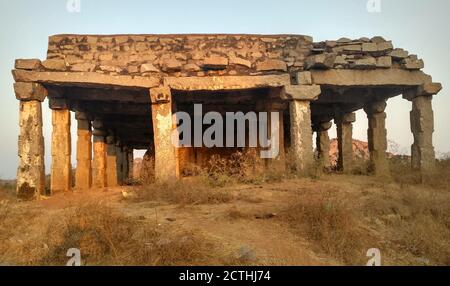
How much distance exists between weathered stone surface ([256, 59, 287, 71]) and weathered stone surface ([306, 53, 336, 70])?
1.97 ft

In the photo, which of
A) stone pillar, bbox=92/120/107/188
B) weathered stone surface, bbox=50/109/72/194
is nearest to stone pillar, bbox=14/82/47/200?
weathered stone surface, bbox=50/109/72/194

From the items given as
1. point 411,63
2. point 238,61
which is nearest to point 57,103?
point 238,61

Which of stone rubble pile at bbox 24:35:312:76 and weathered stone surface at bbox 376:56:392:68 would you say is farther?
weathered stone surface at bbox 376:56:392:68

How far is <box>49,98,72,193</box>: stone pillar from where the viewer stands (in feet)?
32.9

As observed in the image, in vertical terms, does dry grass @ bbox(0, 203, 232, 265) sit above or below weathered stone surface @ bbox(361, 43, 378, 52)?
below

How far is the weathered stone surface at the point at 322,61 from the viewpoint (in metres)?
9.10

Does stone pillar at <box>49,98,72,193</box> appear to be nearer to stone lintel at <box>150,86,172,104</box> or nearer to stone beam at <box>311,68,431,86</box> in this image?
stone lintel at <box>150,86,172,104</box>

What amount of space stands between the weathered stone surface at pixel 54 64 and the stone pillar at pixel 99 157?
4.36 m

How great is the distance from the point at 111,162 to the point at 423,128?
10.3 m

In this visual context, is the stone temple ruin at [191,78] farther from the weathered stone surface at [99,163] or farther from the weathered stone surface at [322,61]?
the weathered stone surface at [99,163]

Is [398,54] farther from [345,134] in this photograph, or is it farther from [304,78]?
[345,134]

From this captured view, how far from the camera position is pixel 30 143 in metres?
8.81

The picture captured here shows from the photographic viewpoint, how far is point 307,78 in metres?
9.30
